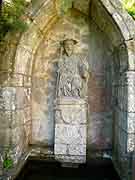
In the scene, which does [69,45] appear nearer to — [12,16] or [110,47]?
[110,47]

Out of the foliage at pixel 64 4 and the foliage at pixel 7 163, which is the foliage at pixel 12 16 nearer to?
the foliage at pixel 64 4

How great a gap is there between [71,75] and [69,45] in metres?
0.52

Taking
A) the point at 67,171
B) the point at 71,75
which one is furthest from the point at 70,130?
the point at 71,75

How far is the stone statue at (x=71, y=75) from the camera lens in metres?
4.61

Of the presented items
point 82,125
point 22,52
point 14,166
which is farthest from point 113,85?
point 14,166

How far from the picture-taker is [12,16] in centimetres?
377

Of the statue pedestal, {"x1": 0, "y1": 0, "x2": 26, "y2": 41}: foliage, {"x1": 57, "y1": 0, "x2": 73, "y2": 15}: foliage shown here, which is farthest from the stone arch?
the statue pedestal

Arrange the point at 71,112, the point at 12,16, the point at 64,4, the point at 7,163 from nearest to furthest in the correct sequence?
the point at 12,16 < the point at 7,163 < the point at 64,4 < the point at 71,112

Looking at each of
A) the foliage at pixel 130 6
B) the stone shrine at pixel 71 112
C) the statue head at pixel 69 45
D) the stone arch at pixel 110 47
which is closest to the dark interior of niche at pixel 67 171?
the stone shrine at pixel 71 112

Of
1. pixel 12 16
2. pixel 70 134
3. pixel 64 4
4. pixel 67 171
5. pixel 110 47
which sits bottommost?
pixel 67 171

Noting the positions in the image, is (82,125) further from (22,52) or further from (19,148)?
(22,52)

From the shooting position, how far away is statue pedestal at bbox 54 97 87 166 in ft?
14.9

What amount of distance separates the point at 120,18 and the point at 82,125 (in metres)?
1.84

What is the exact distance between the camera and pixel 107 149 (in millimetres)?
4828
